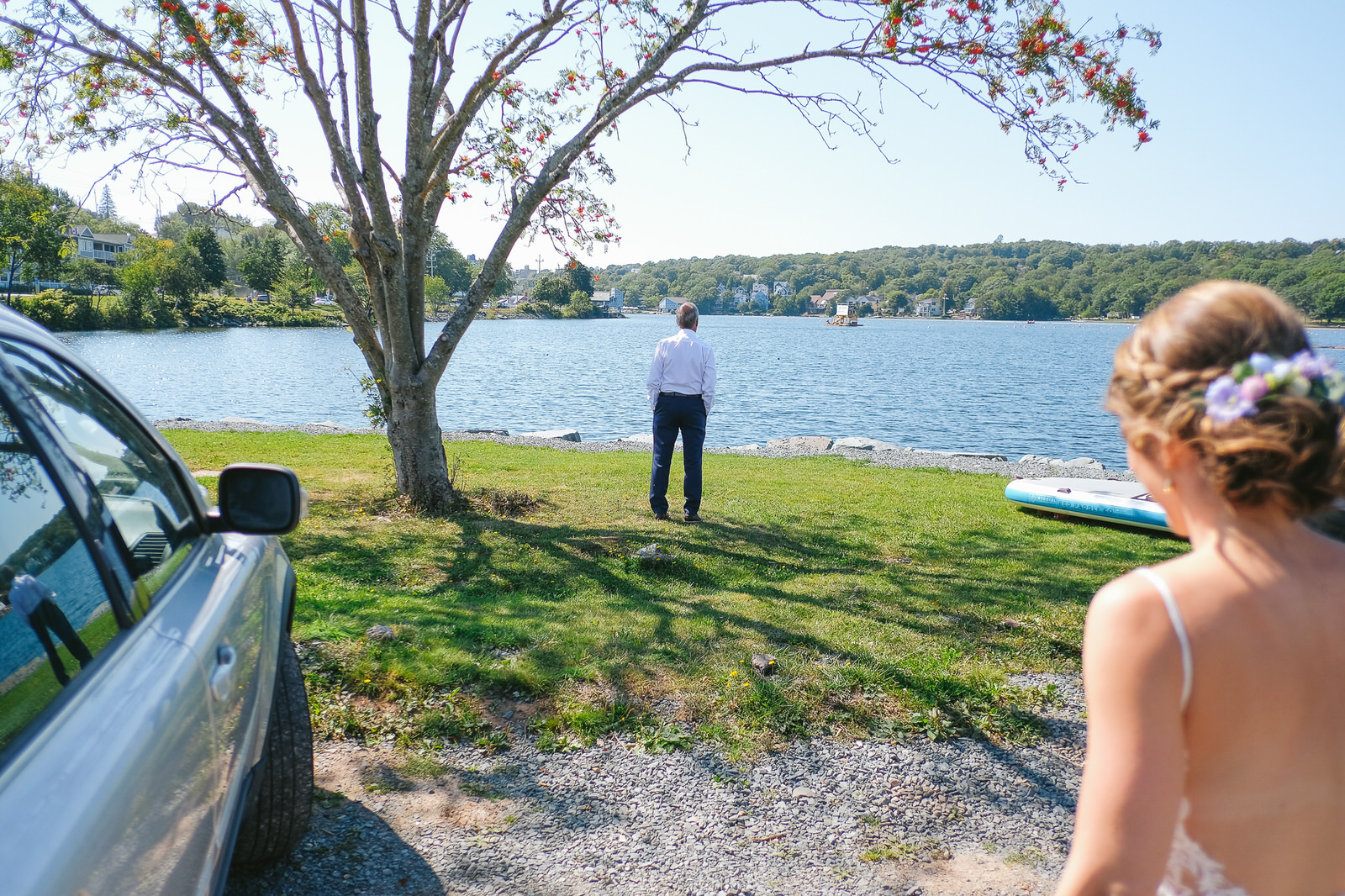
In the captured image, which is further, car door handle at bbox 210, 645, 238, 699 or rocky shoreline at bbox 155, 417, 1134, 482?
rocky shoreline at bbox 155, 417, 1134, 482

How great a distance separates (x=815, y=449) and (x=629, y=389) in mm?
18866

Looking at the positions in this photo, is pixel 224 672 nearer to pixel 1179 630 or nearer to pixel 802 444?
pixel 1179 630

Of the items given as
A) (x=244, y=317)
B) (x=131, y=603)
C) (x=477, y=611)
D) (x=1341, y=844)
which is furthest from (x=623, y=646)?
(x=244, y=317)

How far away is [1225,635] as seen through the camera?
4.01 ft

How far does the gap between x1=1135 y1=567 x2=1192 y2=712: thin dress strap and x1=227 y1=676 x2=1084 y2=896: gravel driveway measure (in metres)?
2.25

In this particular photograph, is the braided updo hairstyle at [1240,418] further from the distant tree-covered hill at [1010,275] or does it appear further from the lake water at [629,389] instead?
the distant tree-covered hill at [1010,275]

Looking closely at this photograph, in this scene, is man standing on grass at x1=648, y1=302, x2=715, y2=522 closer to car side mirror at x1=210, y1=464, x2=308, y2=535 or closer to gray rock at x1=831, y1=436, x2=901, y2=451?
car side mirror at x1=210, y1=464, x2=308, y2=535

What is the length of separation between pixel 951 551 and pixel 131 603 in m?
7.62

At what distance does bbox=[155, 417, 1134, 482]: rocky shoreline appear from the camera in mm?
18125

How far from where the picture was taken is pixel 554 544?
26.6ft

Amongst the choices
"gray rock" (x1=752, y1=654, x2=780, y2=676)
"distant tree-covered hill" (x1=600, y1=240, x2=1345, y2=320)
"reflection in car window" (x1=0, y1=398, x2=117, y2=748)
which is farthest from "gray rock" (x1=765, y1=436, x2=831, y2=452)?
"reflection in car window" (x1=0, y1=398, x2=117, y2=748)

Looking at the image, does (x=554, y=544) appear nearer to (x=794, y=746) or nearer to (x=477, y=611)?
(x=477, y=611)

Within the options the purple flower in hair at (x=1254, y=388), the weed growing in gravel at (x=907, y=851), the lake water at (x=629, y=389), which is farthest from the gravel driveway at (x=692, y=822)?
the lake water at (x=629, y=389)

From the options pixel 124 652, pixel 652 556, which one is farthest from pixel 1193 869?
pixel 652 556
